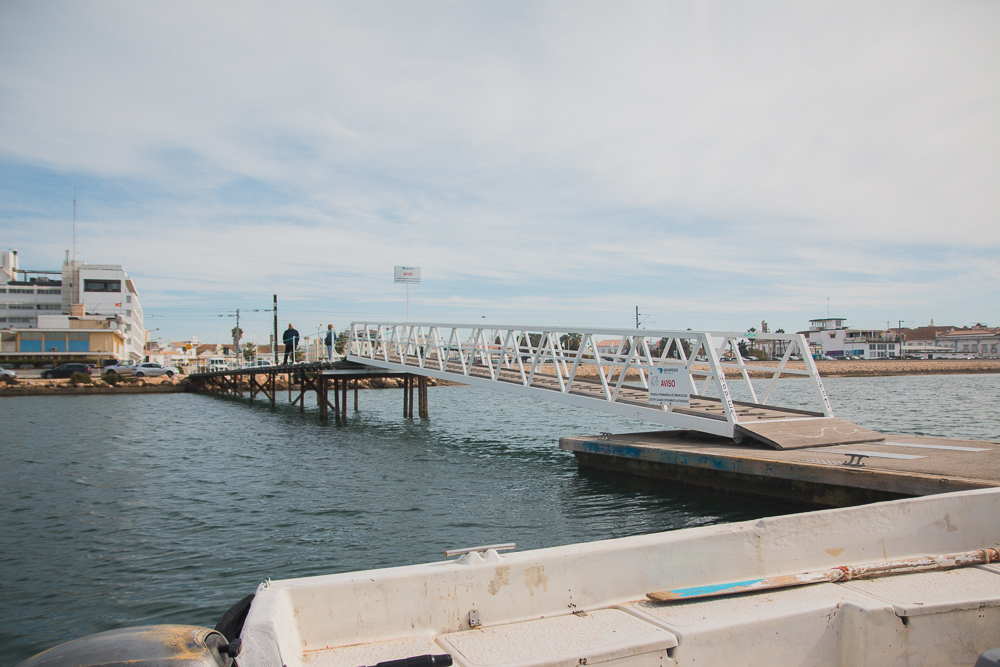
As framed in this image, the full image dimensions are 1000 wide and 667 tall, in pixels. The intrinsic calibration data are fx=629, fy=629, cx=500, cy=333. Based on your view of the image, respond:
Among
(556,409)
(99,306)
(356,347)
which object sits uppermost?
(99,306)

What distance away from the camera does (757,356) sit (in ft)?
417

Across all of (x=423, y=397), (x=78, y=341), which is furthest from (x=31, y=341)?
(x=423, y=397)

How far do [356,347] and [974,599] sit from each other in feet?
88.4

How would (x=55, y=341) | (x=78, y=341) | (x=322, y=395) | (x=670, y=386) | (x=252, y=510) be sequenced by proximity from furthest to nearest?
(x=55, y=341) < (x=78, y=341) < (x=322, y=395) < (x=670, y=386) < (x=252, y=510)

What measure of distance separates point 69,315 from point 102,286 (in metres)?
10.2

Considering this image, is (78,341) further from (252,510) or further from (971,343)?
(971,343)

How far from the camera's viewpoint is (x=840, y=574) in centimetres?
403

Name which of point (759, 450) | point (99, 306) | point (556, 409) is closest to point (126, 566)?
point (759, 450)

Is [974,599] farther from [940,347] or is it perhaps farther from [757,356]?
[940,347]

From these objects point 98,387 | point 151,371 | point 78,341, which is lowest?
point 98,387

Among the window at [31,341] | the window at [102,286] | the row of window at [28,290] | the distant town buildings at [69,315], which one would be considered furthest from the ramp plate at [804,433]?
the row of window at [28,290]

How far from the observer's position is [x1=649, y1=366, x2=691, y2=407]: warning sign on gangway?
12.3 m

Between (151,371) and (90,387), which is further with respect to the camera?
(151,371)

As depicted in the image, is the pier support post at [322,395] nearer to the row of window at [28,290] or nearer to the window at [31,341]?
the window at [31,341]
